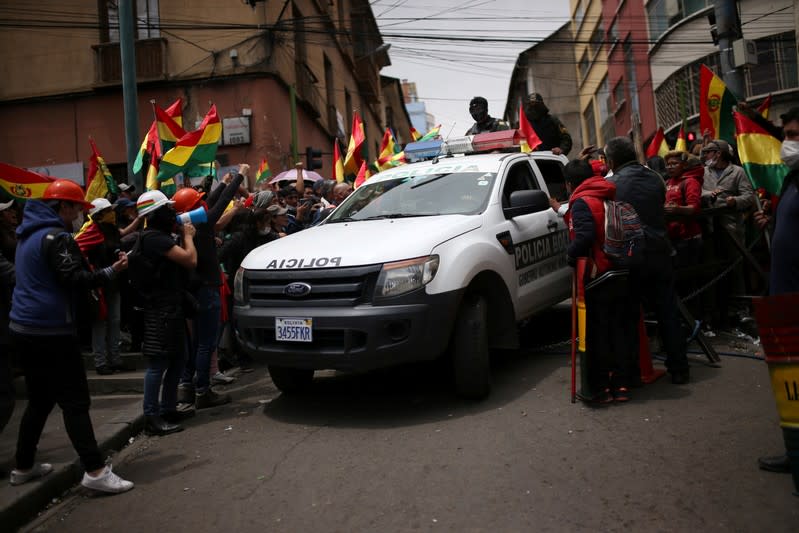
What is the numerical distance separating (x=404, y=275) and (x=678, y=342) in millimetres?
2298

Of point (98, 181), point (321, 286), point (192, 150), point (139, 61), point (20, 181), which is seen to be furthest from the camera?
point (139, 61)

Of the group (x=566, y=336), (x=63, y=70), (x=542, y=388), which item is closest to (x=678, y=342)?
(x=542, y=388)

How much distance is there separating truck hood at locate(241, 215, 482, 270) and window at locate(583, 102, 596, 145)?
1411 inches

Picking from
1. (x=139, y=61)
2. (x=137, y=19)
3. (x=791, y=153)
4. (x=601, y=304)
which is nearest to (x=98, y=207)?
(x=601, y=304)

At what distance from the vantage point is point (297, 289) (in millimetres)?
4902

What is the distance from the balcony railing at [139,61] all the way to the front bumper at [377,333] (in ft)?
44.9

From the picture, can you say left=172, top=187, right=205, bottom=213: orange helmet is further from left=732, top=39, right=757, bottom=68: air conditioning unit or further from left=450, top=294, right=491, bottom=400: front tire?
left=732, top=39, right=757, bottom=68: air conditioning unit

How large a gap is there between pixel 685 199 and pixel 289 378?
4.21m

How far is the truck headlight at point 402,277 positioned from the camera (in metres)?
4.70

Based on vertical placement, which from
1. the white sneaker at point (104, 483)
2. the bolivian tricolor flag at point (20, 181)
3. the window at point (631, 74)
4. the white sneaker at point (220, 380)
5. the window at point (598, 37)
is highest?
the window at point (598, 37)

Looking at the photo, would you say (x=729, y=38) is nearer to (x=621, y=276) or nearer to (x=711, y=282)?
(x=711, y=282)

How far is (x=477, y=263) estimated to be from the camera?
16.9 feet

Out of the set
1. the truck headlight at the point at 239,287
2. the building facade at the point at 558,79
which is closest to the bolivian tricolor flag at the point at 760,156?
the truck headlight at the point at 239,287

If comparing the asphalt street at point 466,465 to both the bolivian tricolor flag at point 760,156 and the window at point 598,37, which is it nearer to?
the bolivian tricolor flag at point 760,156
